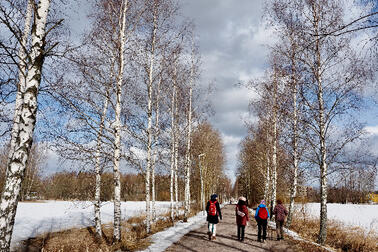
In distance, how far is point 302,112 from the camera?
34.1ft

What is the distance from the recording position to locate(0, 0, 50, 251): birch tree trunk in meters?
4.09

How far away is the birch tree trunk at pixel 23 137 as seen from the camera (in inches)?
161

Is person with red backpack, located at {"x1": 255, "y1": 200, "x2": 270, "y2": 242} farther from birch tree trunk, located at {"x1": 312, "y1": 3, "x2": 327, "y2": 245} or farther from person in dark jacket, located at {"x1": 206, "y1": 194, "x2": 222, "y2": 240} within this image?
birch tree trunk, located at {"x1": 312, "y1": 3, "x2": 327, "y2": 245}

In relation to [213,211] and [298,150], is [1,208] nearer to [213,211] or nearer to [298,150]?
[213,211]

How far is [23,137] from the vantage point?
174 inches

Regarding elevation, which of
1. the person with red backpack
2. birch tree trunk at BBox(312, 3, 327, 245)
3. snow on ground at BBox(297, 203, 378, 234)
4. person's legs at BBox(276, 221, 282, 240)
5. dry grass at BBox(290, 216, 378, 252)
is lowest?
snow on ground at BBox(297, 203, 378, 234)

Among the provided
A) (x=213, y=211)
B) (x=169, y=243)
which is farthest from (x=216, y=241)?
(x=169, y=243)

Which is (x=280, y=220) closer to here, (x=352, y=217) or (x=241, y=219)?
(x=241, y=219)

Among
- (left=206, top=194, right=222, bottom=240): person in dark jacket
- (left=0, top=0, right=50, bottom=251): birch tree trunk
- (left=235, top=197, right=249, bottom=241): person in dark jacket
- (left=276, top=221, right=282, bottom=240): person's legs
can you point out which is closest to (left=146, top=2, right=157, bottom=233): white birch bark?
(left=206, top=194, right=222, bottom=240): person in dark jacket

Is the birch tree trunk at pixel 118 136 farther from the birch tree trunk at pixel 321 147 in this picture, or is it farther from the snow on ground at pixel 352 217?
the snow on ground at pixel 352 217

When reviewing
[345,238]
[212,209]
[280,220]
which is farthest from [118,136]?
A: [345,238]

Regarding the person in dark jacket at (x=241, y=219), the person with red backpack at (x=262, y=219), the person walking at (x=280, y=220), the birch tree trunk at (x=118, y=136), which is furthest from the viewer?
the person walking at (x=280, y=220)

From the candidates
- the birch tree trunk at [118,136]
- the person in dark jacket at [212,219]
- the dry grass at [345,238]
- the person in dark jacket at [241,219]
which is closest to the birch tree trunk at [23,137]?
the birch tree trunk at [118,136]

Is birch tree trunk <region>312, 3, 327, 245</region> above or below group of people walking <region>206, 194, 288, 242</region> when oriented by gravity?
above
